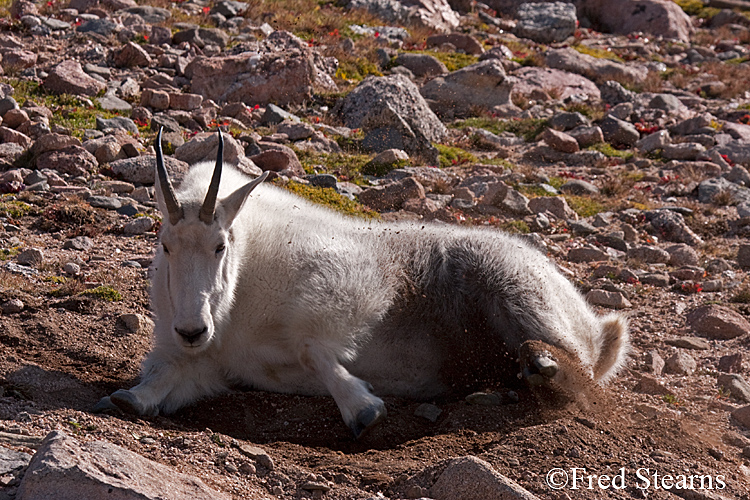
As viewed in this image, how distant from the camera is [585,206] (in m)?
11.2

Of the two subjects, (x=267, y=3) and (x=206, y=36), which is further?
(x=267, y=3)

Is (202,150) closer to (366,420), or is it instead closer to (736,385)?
(366,420)

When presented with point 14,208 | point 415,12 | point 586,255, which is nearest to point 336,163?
point 586,255

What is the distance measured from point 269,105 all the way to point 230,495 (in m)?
10.0

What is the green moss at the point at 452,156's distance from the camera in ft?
41.2

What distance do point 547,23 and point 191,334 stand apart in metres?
24.8

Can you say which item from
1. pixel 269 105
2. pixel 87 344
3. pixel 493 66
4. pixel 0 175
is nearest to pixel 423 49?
pixel 493 66

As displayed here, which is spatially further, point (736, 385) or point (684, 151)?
point (684, 151)

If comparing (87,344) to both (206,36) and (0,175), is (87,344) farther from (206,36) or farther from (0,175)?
(206,36)

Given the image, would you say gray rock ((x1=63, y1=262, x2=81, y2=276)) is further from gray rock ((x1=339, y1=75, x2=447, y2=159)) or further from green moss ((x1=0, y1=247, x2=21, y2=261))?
gray rock ((x1=339, y1=75, x2=447, y2=159))

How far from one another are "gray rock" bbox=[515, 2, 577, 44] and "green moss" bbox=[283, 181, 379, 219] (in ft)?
61.0

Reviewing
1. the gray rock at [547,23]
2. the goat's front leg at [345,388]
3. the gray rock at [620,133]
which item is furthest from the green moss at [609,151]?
the gray rock at [547,23]

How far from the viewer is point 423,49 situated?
67.1 ft

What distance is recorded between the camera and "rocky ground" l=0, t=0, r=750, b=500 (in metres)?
4.21
